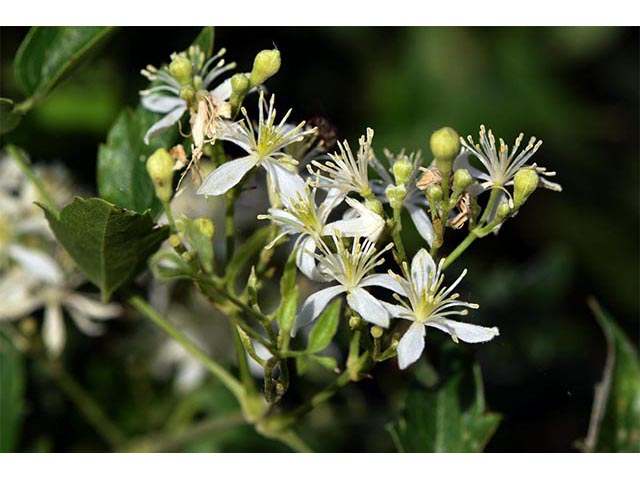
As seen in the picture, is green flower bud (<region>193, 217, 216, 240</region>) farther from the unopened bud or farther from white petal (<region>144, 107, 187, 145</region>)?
the unopened bud

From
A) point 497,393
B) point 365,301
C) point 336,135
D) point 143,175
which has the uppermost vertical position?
point 336,135

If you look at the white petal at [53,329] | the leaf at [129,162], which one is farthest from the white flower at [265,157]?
the white petal at [53,329]

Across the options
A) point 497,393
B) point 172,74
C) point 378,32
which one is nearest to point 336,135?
point 172,74

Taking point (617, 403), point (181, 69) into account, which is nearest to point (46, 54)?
point (181, 69)

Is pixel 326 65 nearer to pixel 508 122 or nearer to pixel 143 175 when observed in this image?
pixel 508 122

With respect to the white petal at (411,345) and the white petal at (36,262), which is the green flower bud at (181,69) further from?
the white petal at (36,262)

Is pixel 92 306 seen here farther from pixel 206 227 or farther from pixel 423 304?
pixel 423 304
